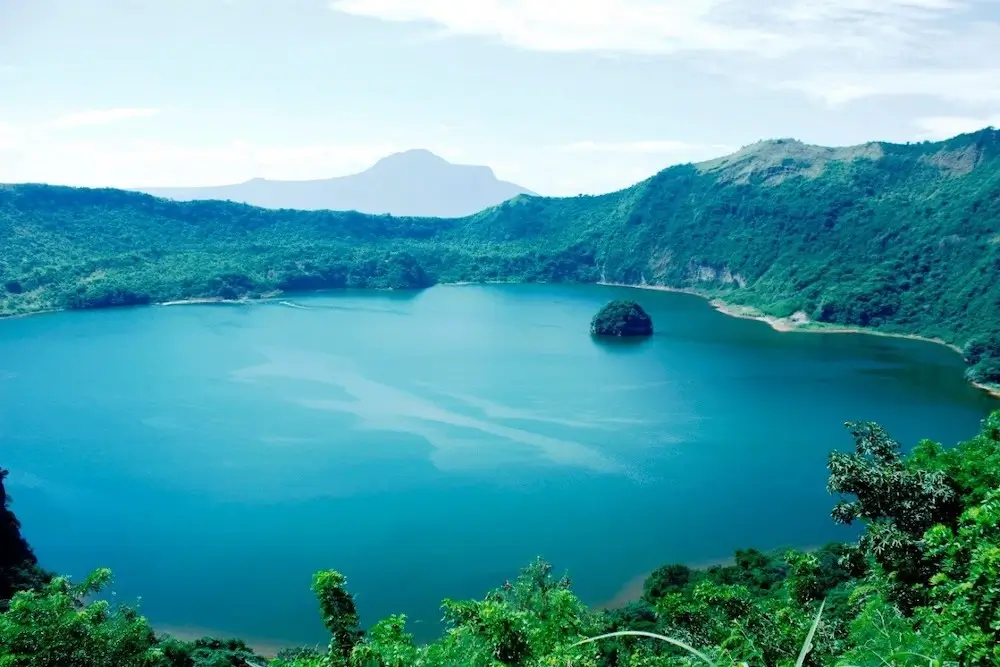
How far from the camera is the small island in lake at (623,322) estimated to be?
209ft

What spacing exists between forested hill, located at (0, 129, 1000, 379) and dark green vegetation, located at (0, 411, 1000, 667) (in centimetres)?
4050

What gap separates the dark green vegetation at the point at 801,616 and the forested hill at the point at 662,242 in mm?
40501

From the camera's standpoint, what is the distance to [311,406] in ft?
141

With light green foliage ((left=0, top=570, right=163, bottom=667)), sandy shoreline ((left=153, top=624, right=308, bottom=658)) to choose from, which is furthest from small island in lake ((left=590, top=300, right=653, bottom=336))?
light green foliage ((left=0, top=570, right=163, bottom=667))

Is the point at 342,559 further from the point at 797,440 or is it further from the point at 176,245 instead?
the point at 176,245

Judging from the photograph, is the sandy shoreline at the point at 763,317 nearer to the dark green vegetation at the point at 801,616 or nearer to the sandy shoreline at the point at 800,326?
the sandy shoreline at the point at 800,326

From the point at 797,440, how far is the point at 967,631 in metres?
31.9

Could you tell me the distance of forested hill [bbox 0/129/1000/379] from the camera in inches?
2655

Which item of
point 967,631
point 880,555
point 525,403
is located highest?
point 967,631

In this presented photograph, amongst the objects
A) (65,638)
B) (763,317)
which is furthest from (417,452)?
(763,317)

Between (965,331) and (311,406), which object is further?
(965,331)

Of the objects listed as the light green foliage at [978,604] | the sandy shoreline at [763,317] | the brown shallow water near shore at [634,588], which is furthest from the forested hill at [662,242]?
the light green foliage at [978,604]

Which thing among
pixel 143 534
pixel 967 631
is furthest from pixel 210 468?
pixel 967 631

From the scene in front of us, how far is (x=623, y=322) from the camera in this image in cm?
6372
